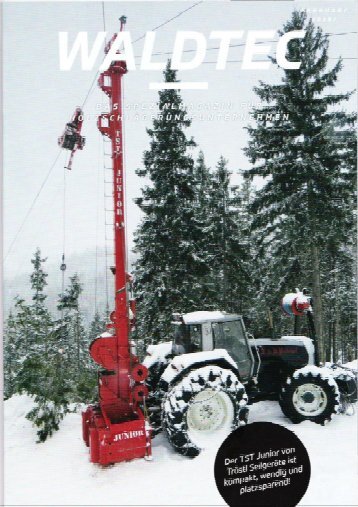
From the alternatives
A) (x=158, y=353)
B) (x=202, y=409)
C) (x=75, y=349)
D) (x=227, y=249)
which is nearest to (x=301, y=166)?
(x=227, y=249)

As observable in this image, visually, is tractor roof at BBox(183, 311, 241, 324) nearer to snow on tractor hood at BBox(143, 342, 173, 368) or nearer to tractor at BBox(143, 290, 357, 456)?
tractor at BBox(143, 290, 357, 456)

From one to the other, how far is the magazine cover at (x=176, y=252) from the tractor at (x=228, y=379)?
2 cm

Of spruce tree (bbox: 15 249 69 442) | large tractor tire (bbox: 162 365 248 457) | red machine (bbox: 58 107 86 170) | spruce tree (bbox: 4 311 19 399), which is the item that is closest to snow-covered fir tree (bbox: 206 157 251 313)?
large tractor tire (bbox: 162 365 248 457)

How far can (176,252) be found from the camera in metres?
4.27

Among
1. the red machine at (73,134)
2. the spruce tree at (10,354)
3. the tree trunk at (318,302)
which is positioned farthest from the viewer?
the tree trunk at (318,302)

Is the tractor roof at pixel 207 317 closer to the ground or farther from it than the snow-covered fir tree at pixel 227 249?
closer to the ground

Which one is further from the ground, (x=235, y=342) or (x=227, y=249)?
(x=227, y=249)

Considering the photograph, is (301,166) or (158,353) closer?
(301,166)

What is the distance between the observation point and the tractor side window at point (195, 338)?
399 cm

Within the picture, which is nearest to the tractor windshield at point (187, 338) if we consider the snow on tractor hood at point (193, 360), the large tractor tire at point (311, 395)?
the snow on tractor hood at point (193, 360)

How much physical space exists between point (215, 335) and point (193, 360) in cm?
37

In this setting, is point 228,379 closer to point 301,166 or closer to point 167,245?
point 167,245

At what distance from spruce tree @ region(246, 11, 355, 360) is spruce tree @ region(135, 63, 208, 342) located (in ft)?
2.26

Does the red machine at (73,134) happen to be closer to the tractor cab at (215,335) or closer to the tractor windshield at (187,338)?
the tractor cab at (215,335)
